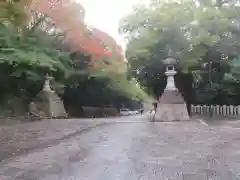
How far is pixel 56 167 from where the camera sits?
4.75m

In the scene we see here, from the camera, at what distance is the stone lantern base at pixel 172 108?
12.1 metres

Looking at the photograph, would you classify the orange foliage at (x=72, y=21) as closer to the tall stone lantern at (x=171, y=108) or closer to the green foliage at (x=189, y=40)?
the green foliage at (x=189, y=40)

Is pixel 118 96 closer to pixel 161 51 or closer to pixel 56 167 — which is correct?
pixel 161 51

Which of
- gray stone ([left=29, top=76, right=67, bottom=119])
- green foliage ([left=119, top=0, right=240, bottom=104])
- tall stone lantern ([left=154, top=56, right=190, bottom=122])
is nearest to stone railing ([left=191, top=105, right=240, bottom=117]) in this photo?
green foliage ([left=119, top=0, right=240, bottom=104])

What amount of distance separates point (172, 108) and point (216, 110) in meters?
4.88

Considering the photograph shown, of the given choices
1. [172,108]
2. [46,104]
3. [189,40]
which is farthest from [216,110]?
[46,104]

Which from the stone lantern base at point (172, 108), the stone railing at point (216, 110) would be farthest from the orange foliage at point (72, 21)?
the stone lantern base at point (172, 108)

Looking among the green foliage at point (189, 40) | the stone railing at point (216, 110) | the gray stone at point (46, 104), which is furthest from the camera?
the gray stone at point (46, 104)

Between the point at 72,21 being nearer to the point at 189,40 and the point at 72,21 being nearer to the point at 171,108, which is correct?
the point at 189,40

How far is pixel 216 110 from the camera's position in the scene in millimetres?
16047

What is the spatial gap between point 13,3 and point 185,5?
9863mm

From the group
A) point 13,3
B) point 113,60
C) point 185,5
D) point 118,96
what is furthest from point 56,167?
point 118,96

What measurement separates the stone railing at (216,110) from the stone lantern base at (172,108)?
159 inches

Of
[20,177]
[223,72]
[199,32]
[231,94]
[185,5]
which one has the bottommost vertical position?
[20,177]
